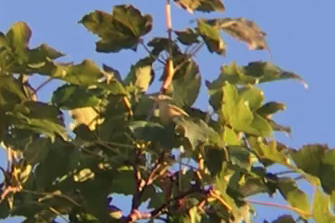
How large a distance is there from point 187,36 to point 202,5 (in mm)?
54

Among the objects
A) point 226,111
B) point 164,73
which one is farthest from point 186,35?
point 226,111

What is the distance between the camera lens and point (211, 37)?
50.0 inches

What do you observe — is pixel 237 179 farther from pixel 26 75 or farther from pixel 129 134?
pixel 26 75

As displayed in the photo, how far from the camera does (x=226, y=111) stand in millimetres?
1174

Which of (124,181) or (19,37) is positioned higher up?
(19,37)

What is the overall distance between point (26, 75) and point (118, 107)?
0.36 ft

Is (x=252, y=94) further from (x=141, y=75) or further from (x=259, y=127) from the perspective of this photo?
A: (x=141, y=75)

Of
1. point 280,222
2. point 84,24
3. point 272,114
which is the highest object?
point 84,24

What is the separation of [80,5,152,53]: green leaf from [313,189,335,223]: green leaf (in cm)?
29

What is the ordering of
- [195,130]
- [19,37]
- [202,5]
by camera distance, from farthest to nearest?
[202,5] → [19,37] → [195,130]

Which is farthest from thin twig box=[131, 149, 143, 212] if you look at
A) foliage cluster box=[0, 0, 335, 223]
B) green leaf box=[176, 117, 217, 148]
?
green leaf box=[176, 117, 217, 148]

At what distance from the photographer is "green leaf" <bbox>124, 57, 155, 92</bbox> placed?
1282 mm

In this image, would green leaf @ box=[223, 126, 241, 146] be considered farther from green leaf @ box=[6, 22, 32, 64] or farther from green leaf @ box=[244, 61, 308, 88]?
green leaf @ box=[6, 22, 32, 64]

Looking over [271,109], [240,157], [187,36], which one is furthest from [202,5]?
[240,157]
